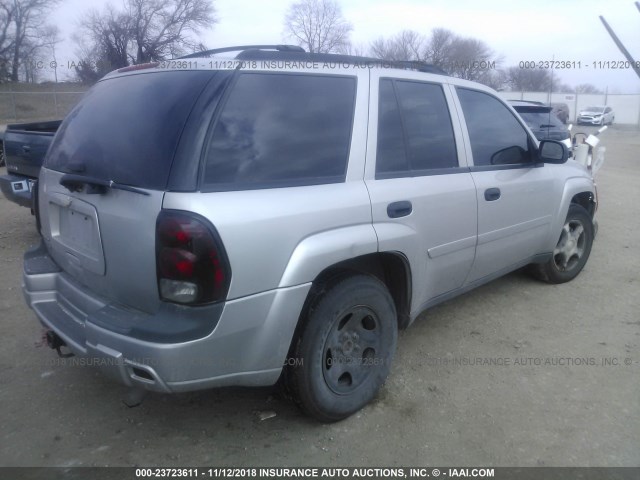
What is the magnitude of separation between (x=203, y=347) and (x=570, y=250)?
3.95 m

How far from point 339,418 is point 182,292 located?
1.19m

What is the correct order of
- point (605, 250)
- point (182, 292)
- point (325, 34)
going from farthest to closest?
point (325, 34), point (605, 250), point (182, 292)

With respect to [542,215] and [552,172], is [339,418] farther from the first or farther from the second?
[552,172]

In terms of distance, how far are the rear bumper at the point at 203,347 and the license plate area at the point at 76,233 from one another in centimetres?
18

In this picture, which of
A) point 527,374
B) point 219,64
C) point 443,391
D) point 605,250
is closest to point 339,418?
point 443,391

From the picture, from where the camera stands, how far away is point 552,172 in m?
4.32

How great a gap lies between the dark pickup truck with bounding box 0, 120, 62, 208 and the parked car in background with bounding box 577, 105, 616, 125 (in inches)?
1465

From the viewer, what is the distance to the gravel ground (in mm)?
2635

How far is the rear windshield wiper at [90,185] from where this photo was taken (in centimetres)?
230

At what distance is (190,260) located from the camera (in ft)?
7.01

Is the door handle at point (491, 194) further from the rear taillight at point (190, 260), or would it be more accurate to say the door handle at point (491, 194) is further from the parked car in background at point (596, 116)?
the parked car in background at point (596, 116)

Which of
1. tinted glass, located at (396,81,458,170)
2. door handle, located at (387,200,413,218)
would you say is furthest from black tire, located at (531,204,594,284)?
door handle, located at (387,200,413,218)

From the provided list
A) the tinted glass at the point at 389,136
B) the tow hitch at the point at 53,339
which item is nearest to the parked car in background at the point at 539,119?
the tinted glass at the point at 389,136

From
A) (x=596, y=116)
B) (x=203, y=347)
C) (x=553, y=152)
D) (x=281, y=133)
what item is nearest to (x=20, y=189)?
(x=281, y=133)
